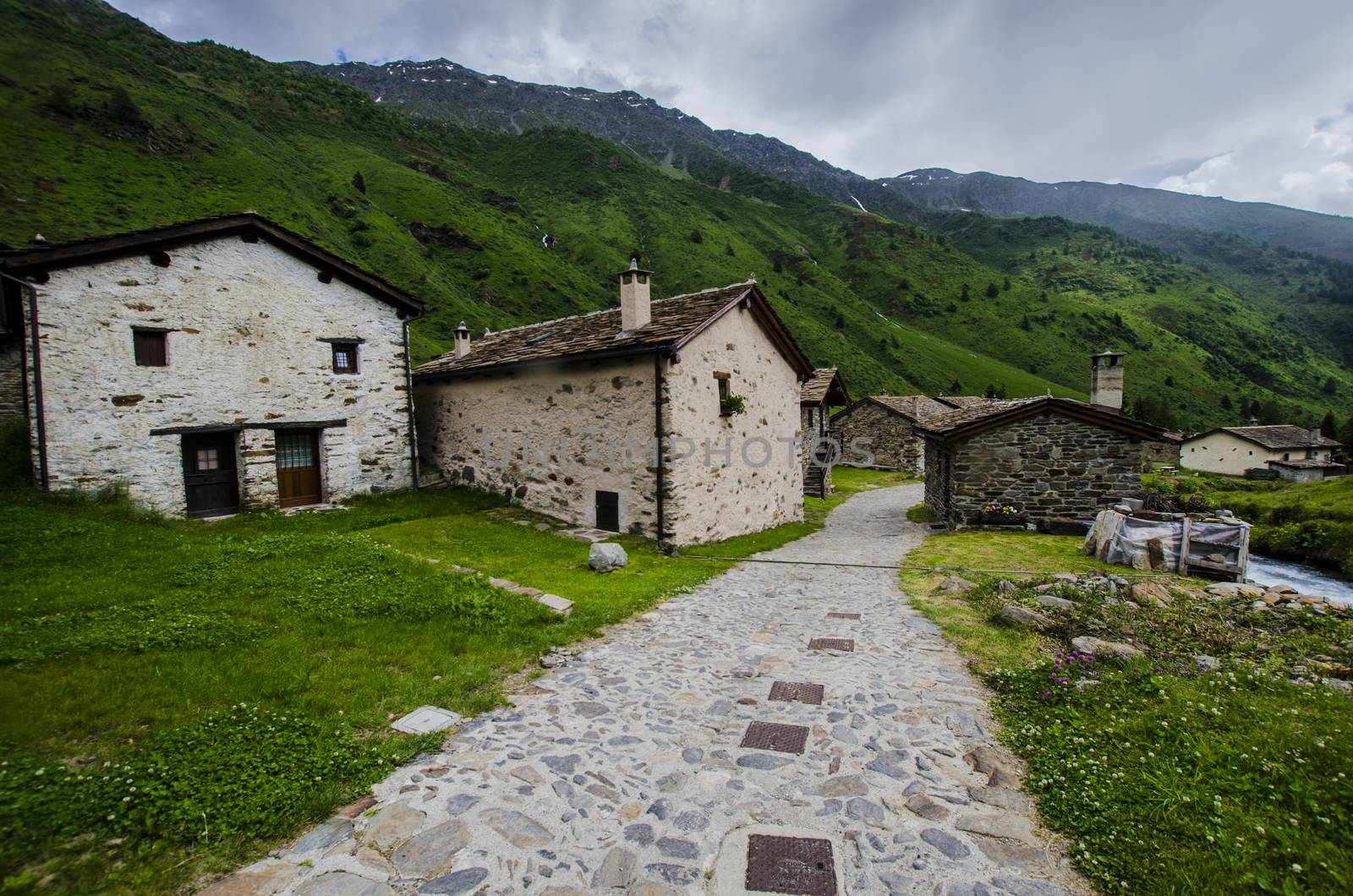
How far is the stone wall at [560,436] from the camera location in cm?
1415

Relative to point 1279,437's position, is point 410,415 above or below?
above

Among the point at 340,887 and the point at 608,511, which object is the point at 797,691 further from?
the point at 608,511

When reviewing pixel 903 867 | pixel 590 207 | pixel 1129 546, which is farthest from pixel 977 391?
pixel 903 867

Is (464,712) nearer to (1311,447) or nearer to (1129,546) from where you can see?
(1129,546)

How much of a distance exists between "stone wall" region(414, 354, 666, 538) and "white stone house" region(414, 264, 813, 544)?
39 mm

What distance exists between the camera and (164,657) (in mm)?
5738

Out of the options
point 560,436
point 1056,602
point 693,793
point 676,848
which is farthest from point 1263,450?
point 676,848

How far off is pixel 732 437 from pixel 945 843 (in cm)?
1269

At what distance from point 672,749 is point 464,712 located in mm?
2117

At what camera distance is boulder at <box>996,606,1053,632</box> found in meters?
7.70

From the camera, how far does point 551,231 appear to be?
99.8 m

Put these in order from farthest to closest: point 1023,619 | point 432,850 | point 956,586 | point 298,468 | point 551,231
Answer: point 551,231 < point 298,468 < point 956,586 < point 1023,619 < point 432,850

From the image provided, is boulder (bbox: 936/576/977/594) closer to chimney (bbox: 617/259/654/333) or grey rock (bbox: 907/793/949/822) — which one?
grey rock (bbox: 907/793/949/822)

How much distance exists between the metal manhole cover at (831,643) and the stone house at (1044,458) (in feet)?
41.0
